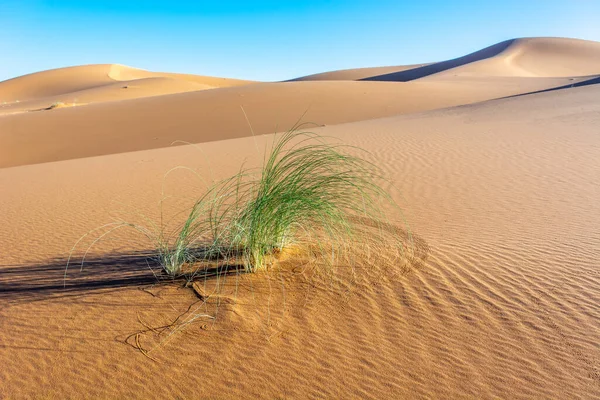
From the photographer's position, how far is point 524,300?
10.3ft

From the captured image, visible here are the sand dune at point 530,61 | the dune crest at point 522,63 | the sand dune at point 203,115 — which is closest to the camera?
the sand dune at point 203,115

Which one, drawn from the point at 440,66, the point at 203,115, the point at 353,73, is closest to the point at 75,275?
the point at 203,115

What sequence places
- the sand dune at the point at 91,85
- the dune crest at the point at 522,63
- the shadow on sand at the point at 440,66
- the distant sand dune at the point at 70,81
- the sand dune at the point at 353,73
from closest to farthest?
the sand dune at the point at 91,85 < the dune crest at the point at 522,63 < the distant sand dune at the point at 70,81 < the shadow on sand at the point at 440,66 < the sand dune at the point at 353,73

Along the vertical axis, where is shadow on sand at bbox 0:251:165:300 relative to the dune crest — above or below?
below

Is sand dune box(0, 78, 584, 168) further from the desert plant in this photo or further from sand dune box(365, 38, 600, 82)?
sand dune box(365, 38, 600, 82)

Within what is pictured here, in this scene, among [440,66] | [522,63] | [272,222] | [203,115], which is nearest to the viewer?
[272,222]

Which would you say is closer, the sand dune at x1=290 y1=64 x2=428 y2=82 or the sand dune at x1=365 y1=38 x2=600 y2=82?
the sand dune at x1=365 y1=38 x2=600 y2=82

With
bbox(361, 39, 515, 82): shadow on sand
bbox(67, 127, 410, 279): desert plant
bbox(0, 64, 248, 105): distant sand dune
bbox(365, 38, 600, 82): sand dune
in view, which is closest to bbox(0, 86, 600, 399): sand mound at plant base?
bbox(67, 127, 410, 279): desert plant

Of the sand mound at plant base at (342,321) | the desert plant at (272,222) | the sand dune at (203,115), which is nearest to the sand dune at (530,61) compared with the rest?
the sand dune at (203,115)

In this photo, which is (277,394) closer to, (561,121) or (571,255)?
(571,255)

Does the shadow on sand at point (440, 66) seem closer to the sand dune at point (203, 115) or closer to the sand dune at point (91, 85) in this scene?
the sand dune at point (91, 85)

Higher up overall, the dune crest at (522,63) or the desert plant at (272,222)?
the dune crest at (522,63)

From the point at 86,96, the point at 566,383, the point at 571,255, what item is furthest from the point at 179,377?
the point at 86,96

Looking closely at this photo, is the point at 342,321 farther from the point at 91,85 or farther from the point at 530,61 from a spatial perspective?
the point at 530,61
